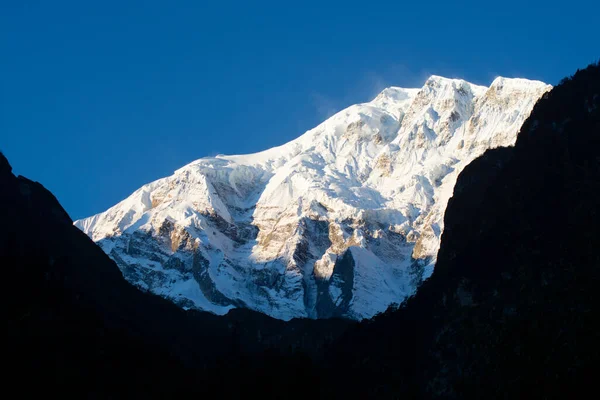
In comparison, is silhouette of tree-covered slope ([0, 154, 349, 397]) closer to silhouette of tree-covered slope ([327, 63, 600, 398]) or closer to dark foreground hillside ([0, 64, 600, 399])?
dark foreground hillside ([0, 64, 600, 399])

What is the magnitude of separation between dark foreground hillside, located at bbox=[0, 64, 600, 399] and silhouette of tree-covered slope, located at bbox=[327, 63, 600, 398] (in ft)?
0.49

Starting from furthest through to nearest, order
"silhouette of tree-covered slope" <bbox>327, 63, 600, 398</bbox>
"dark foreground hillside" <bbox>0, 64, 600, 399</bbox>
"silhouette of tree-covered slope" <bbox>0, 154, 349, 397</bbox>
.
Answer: "silhouette of tree-covered slope" <bbox>327, 63, 600, 398</bbox> → "dark foreground hillside" <bbox>0, 64, 600, 399</bbox> → "silhouette of tree-covered slope" <bbox>0, 154, 349, 397</bbox>

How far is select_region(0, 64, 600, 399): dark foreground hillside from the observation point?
9900 centimetres

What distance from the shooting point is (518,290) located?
10981 centimetres

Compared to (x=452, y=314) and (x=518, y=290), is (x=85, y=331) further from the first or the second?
(x=518, y=290)

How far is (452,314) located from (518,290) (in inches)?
349

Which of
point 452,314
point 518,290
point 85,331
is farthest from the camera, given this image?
point 452,314

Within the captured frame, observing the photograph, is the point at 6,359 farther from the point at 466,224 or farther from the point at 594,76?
the point at 594,76

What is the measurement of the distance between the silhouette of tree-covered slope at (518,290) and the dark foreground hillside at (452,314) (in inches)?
5.9

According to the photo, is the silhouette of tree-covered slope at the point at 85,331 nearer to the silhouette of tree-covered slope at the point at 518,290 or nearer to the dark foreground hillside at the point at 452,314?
the dark foreground hillside at the point at 452,314

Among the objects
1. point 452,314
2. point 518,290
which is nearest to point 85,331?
point 452,314

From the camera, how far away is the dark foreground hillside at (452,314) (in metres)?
99.0

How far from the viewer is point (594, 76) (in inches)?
5025

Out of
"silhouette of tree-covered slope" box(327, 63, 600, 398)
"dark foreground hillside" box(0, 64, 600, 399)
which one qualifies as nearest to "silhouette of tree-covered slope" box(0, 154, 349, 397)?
"dark foreground hillside" box(0, 64, 600, 399)
